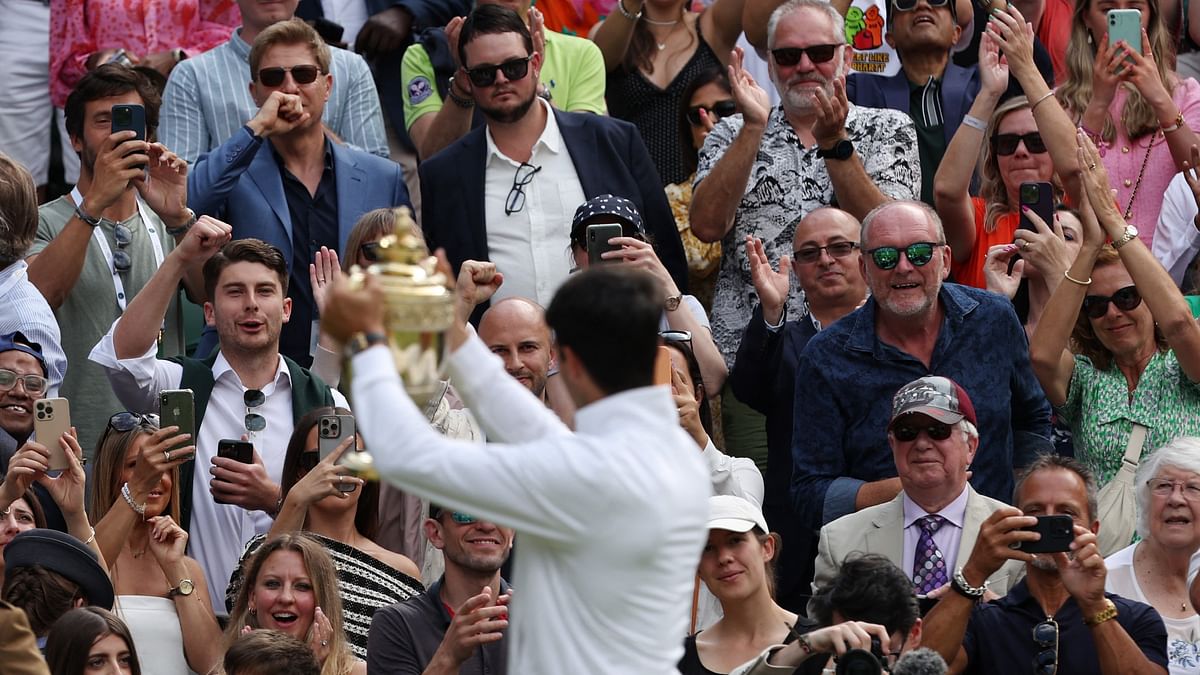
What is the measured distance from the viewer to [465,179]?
9812 mm

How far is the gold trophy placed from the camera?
14.9 ft

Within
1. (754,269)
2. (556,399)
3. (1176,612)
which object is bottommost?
(1176,612)

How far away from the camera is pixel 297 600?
7445 mm

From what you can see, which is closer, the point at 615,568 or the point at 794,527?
the point at 615,568

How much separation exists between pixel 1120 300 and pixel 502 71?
9.89 ft

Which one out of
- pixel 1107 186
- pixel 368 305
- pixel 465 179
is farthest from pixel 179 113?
pixel 368 305

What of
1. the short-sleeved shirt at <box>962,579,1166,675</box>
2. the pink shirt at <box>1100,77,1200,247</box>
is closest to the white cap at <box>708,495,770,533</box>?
the short-sleeved shirt at <box>962,579,1166,675</box>

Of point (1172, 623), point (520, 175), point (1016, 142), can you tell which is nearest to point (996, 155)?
point (1016, 142)

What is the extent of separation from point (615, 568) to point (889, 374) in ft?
12.1

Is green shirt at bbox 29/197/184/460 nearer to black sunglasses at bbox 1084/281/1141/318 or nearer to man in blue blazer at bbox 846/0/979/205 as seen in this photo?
man in blue blazer at bbox 846/0/979/205

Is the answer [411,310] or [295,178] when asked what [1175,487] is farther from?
[295,178]

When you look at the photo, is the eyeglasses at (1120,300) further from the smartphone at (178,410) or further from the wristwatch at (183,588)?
the wristwatch at (183,588)

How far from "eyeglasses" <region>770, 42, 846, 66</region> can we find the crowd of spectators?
0.02 meters

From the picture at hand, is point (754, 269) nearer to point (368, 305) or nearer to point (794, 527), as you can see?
point (794, 527)
